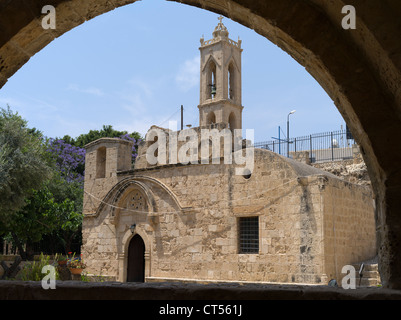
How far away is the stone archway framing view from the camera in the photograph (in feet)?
7.59

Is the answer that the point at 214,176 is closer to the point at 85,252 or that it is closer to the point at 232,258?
the point at 232,258

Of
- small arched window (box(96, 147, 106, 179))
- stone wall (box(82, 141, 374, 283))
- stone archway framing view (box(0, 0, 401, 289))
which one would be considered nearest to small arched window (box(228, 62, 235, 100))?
small arched window (box(96, 147, 106, 179))

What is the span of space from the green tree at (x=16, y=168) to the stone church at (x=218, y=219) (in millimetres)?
2168

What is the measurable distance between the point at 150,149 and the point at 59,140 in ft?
55.5

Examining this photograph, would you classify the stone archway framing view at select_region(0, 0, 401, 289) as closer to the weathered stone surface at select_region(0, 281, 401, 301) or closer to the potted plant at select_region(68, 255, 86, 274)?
the weathered stone surface at select_region(0, 281, 401, 301)

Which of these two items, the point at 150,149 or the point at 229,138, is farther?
the point at 150,149

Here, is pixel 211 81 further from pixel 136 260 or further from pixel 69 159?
pixel 136 260

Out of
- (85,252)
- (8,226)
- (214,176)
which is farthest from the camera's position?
(85,252)

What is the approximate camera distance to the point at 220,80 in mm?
28359

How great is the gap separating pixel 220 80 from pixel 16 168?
17485 mm

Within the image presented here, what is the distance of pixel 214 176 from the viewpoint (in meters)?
12.3

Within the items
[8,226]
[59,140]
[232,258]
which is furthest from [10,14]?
[59,140]

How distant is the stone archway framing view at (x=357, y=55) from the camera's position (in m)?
2.31

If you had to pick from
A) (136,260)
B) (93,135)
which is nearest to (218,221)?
(136,260)
